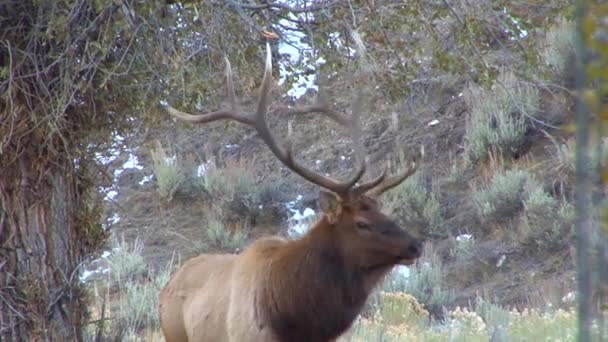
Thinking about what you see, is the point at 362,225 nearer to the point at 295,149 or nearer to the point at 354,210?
the point at 354,210

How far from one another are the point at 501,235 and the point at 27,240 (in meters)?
9.51

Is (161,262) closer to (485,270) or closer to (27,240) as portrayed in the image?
(485,270)

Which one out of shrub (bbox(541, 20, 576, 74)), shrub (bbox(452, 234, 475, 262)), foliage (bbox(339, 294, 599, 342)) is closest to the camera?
foliage (bbox(339, 294, 599, 342))

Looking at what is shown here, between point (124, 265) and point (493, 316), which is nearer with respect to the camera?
point (493, 316)

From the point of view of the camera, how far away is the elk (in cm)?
683

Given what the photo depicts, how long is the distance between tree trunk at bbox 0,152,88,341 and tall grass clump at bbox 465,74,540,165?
1004 centimetres

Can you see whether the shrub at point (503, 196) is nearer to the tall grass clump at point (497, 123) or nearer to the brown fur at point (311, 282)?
the tall grass clump at point (497, 123)

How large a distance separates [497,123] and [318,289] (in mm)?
10526

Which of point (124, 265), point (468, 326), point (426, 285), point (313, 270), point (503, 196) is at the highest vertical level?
point (503, 196)

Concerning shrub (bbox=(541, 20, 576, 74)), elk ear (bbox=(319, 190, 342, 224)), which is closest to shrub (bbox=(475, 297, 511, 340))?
elk ear (bbox=(319, 190, 342, 224))

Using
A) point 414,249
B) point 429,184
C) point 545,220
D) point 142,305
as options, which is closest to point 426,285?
point 545,220

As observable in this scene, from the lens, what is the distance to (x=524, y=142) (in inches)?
667

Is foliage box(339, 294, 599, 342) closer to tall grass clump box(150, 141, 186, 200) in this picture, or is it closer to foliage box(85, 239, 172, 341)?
foliage box(85, 239, 172, 341)

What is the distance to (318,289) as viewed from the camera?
6.99 m
